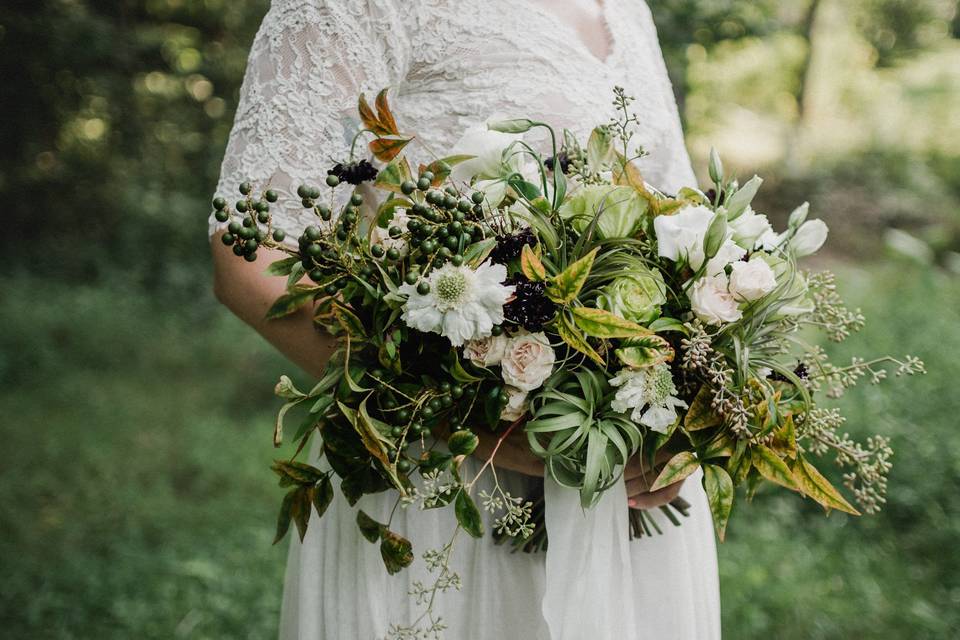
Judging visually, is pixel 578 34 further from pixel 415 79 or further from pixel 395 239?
pixel 395 239

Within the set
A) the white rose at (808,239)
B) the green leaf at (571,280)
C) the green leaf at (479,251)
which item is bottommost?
the white rose at (808,239)

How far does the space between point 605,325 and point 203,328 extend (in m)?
6.64

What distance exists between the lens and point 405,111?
5.10ft

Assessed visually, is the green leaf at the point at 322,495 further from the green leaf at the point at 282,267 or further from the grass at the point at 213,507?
the grass at the point at 213,507

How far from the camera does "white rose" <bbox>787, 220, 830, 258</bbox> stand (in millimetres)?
1414

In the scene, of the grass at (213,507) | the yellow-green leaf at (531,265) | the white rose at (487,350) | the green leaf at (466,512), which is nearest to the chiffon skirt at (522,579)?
the green leaf at (466,512)

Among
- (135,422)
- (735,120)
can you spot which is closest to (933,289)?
(135,422)

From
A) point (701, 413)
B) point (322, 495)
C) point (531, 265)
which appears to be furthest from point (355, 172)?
point (701, 413)

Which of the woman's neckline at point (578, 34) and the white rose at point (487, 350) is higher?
the woman's neckline at point (578, 34)

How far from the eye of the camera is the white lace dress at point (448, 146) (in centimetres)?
140

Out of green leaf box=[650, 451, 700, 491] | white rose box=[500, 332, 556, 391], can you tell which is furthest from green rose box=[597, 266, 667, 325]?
green leaf box=[650, 451, 700, 491]

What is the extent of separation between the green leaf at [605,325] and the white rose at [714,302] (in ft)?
0.36

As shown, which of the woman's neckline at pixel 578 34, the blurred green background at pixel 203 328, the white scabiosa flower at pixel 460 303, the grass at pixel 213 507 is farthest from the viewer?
the blurred green background at pixel 203 328

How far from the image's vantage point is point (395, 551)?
1298 millimetres
